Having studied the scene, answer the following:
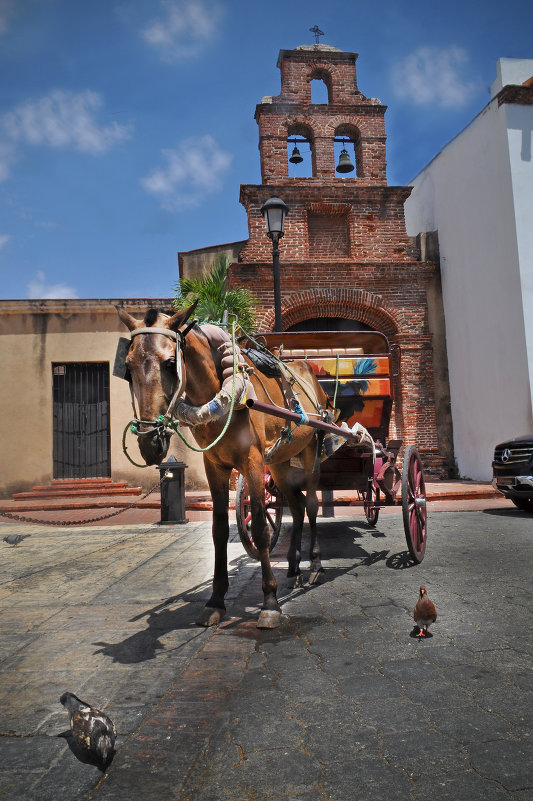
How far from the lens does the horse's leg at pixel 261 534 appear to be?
371cm

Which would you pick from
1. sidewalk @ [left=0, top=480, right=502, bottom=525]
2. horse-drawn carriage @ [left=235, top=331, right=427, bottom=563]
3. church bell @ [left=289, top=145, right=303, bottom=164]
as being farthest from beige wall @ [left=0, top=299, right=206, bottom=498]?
horse-drawn carriage @ [left=235, top=331, right=427, bottom=563]

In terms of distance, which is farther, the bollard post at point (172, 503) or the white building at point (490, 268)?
the white building at point (490, 268)

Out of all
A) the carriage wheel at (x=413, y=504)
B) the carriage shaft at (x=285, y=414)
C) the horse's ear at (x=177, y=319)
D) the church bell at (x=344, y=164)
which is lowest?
the carriage wheel at (x=413, y=504)

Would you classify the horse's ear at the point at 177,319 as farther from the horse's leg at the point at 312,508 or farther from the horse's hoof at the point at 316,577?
the horse's hoof at the point at 316,577

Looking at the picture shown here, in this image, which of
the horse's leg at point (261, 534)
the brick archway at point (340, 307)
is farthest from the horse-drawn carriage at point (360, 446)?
the brick archway at point (340, 307)

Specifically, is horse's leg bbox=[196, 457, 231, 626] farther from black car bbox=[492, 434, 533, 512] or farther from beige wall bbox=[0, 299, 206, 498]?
beige wall bbox=[0, 299, 206, 498]

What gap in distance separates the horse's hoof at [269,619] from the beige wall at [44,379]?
968 cm

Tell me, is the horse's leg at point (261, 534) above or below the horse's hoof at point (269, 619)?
above

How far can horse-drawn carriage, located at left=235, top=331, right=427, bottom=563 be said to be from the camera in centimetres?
553

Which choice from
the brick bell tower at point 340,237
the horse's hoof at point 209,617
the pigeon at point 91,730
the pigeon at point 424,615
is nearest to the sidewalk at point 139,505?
the brick bell tower at point 340,237

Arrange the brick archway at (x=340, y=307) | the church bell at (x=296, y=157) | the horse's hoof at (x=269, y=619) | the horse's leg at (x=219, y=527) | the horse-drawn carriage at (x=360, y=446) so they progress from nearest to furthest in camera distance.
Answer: the horse's hoof at (x=269, y=619), the horse's leg at (x=219, y=527), the horse-drawn carriage at (x=360, y=446), the brick archway at (x=340, y=307), the church bell at (x=296, y=157)

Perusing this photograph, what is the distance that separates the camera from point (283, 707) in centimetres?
249

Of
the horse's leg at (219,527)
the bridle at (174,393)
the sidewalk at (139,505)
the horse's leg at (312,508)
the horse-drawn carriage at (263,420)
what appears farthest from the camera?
the sidewalk at (139,505)

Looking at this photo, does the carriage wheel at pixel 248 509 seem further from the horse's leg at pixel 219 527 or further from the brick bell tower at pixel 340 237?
the brick bell tower at pixel 340 237
